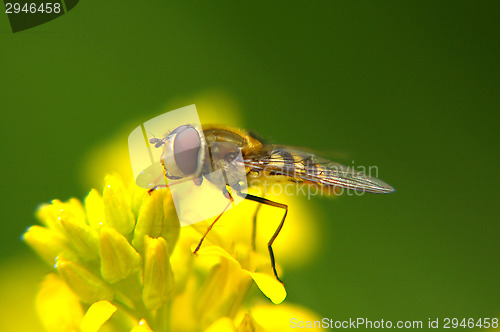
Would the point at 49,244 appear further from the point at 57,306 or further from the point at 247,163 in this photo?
the point at 247,163

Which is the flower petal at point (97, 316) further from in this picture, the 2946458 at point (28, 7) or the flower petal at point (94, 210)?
the 2946458 at point (28, 7)

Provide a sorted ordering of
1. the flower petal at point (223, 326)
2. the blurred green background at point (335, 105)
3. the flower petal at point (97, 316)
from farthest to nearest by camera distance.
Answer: the blurred green background at point (335, 105) < the flower petal at point (223, 326) < the flower petal at point (97, 316)

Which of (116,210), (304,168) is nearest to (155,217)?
(116,210)

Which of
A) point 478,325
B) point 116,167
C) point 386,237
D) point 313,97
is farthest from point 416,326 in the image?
point 116,167

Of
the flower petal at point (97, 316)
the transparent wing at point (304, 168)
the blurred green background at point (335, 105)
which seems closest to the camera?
the flower petal at point (97, 316)

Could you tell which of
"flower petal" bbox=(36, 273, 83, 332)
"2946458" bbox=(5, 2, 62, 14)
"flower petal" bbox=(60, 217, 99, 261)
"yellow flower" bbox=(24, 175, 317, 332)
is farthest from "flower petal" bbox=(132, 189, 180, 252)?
"2946458" bbox=(5, 2, 62, 14)

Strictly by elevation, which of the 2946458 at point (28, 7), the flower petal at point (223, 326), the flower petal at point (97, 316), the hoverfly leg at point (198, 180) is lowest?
the flower petal at point (223, 326)

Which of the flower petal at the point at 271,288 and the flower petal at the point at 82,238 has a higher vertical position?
the flower petal at the point at 82,238

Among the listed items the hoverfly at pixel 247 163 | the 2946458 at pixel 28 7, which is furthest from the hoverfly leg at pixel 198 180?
the 2946458 at pixel 28 7
